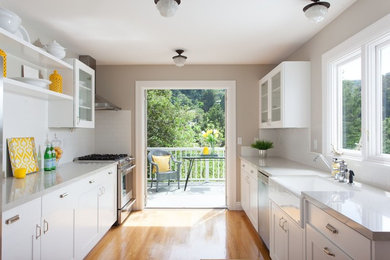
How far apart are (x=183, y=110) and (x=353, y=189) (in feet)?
18.7

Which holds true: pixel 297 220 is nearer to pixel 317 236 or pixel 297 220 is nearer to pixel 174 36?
pixel 317 236

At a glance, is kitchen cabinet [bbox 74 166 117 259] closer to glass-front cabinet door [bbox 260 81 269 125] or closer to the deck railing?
glass-front cabinet door [bbox 260 81 269 125]

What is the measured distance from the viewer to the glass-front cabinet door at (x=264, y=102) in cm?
373

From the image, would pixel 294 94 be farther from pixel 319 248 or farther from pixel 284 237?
pixel 319 248

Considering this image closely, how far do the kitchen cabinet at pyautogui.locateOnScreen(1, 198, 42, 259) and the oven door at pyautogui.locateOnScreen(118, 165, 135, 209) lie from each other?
174 cm

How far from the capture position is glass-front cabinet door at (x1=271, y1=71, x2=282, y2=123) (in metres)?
3.18

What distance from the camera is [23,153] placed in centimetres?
240

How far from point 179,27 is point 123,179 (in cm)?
218

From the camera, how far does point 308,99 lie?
3064 millimetres

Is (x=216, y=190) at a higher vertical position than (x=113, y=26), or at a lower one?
lower

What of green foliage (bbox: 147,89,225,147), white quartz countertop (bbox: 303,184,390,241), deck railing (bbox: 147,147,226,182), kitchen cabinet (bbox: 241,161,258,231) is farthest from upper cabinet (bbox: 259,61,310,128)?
green foliage (bbox: 147,89,225,147)

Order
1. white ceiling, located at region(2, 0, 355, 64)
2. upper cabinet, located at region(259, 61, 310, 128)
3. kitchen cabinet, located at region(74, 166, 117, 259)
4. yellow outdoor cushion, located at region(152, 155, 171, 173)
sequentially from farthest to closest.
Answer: yellow outdoor cushion, located at region(152, 155, 171, 173) → upper cabinet, located at region(259, 61, 310, 128) → kitchen cabinet, located at region(74, 166, 117, 259) → white ceiling, located at region(2, 0, 355, 64)

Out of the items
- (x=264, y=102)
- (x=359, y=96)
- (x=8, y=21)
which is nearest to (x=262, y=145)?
(x=264, y=102)

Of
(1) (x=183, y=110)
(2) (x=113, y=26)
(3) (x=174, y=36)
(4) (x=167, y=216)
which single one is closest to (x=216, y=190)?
(4) (x=167, y=216)
